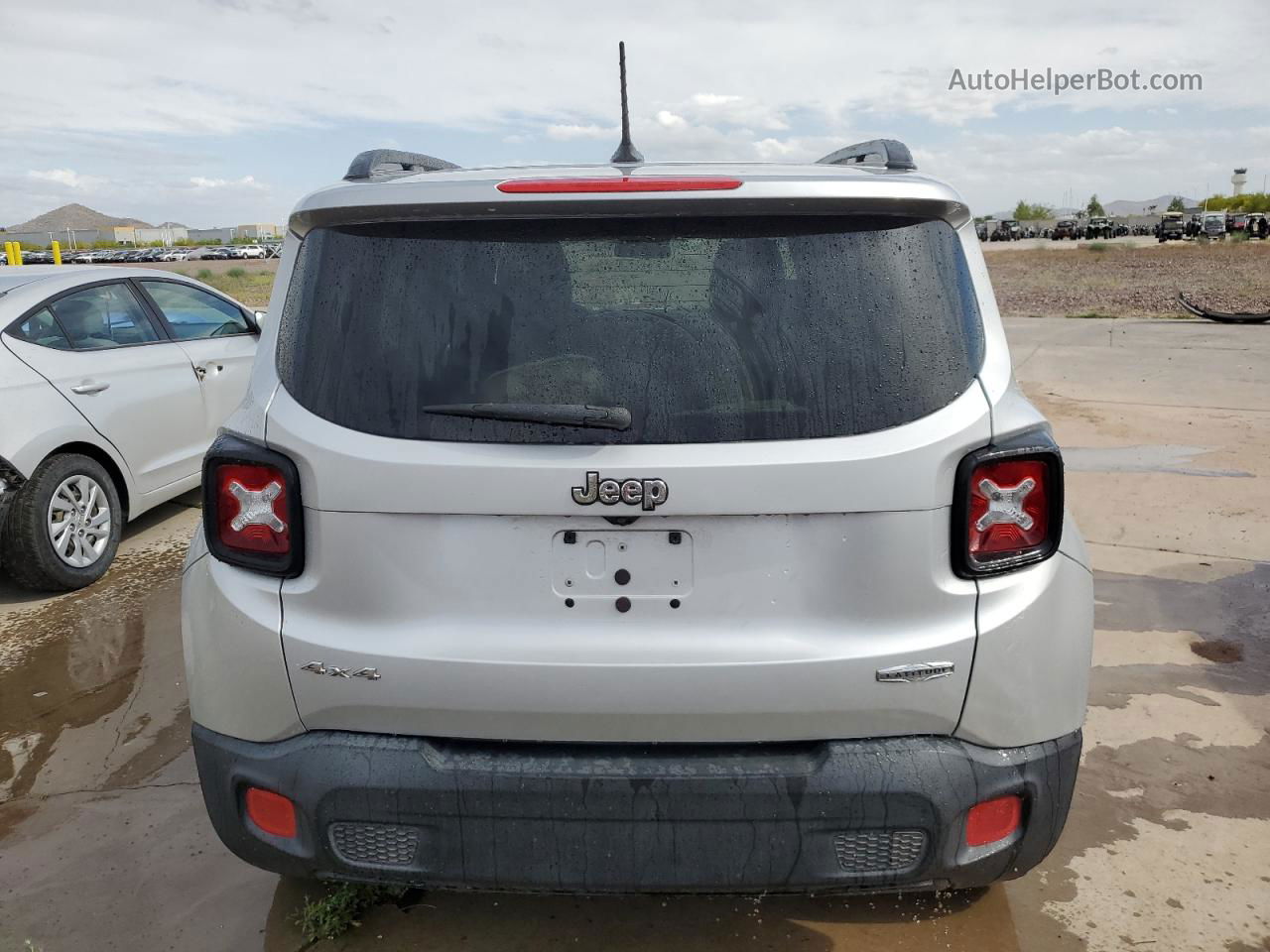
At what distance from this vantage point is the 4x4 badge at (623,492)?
1931 mm

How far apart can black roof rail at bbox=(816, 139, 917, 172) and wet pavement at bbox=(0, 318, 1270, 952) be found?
1877mm

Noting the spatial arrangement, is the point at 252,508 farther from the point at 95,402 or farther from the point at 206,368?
the point at 206,368

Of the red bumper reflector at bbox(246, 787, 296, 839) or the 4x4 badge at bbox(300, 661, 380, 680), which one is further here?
the red bumper reflector at bbox(246, 787, 296, 839)

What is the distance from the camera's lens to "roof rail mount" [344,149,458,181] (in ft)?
7.89

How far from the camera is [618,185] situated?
6.70 ft

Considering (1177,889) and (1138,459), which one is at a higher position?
(1138,459)

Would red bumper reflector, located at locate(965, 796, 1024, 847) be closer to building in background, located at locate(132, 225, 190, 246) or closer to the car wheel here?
the car wheel

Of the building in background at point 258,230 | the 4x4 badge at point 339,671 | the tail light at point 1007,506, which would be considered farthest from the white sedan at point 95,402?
the building in background at point 258,230

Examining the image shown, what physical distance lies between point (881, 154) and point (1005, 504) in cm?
111

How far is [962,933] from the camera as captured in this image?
2.56 metres

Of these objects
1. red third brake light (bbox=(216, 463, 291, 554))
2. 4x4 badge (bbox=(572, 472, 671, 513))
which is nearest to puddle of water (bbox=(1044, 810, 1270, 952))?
4x4 badge (bbox=(572, 472, 671, 513))

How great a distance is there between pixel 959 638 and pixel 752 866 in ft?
2.00

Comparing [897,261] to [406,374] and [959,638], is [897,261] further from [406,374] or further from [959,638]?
[406,374]

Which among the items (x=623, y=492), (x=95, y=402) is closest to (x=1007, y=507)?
(x=623, y=492)
